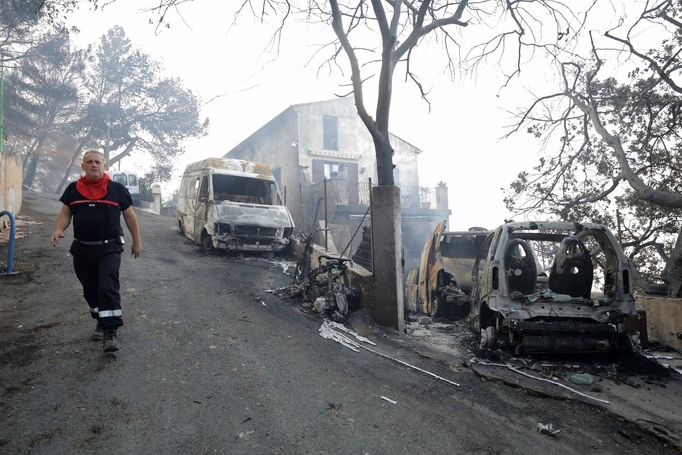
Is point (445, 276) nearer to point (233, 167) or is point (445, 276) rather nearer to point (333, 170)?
point (233, 167)

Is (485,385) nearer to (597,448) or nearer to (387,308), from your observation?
(597,448)

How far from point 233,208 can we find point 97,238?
21.4ft

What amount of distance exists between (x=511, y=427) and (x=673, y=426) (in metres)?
1.32

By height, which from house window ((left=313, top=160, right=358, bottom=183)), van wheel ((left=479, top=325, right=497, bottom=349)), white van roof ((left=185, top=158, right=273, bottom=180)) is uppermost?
house window ((left=313, top=160, right=358, bottom=183))

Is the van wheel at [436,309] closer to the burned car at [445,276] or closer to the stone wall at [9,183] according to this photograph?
the burned car at [445,276]

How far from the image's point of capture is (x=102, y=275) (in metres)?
3.81

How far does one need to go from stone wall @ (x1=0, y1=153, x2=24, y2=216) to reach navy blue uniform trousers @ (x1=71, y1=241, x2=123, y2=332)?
393 inches

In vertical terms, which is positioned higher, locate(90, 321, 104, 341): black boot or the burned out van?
the burned out van

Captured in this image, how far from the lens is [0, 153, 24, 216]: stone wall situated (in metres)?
11.8

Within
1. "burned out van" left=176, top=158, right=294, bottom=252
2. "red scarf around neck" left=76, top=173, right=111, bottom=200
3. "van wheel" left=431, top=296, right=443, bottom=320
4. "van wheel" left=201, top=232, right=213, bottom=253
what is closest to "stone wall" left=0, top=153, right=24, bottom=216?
"burned out van" left=176, top=158, right=294, bottom=252

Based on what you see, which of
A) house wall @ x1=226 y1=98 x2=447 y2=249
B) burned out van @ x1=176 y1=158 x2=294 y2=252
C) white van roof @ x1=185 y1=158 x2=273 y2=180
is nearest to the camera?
burned out van @ x1=176 y1=158 x2=294 y2=252

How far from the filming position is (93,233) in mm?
3832

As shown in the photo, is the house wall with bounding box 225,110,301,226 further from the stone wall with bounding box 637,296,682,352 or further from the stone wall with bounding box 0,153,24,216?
the stone wall with bounding box 637,296,682,352

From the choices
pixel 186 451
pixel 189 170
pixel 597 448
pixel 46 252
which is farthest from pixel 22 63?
pixel 597 448
